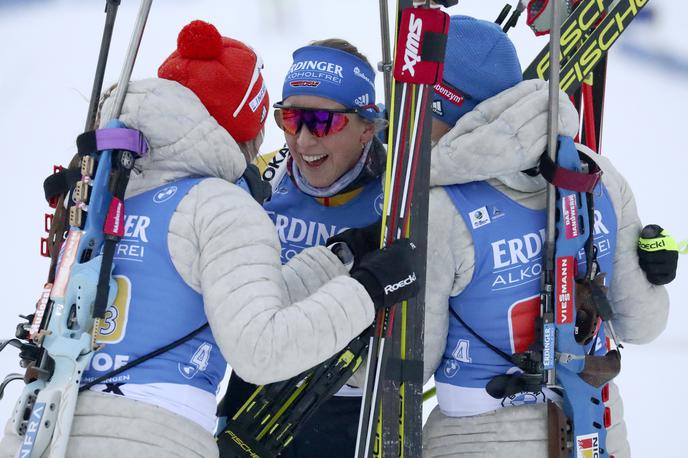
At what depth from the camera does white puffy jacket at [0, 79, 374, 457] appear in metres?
2.13

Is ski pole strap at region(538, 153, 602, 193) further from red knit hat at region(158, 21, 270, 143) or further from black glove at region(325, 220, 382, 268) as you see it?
red knit hat at region(158, 21, 270, 143)

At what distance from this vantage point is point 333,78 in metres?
3.08

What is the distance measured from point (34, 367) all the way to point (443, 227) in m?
1.06

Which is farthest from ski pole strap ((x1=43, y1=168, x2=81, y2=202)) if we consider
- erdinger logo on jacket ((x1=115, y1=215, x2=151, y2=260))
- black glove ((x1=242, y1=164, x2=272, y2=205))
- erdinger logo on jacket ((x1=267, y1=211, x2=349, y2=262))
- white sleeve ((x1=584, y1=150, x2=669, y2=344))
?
white sleeve ((x1=584, y1=150, x2=669, y2=344))

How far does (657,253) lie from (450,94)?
0.71 m

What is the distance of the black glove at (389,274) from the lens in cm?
236

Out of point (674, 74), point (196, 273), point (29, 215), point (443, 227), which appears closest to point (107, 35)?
point (196, 273)

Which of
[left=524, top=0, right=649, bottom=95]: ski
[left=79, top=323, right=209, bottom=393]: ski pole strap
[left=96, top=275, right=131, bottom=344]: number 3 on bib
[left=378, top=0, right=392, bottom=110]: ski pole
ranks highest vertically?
[left=524, top=0, right=649, bottom=95]: ski

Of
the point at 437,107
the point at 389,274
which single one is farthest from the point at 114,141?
the point at 437,107

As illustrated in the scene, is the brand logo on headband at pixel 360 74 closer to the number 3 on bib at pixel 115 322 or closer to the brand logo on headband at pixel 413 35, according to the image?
the brand logo on headband at pixel 413 35

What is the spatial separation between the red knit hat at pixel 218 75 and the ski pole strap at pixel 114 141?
0.79 ft

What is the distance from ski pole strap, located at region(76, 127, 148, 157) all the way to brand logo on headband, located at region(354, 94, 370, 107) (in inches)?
38.3

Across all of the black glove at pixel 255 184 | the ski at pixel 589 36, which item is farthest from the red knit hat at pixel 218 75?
the ski at pixel 589 36

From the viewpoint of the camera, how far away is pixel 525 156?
254 cm
